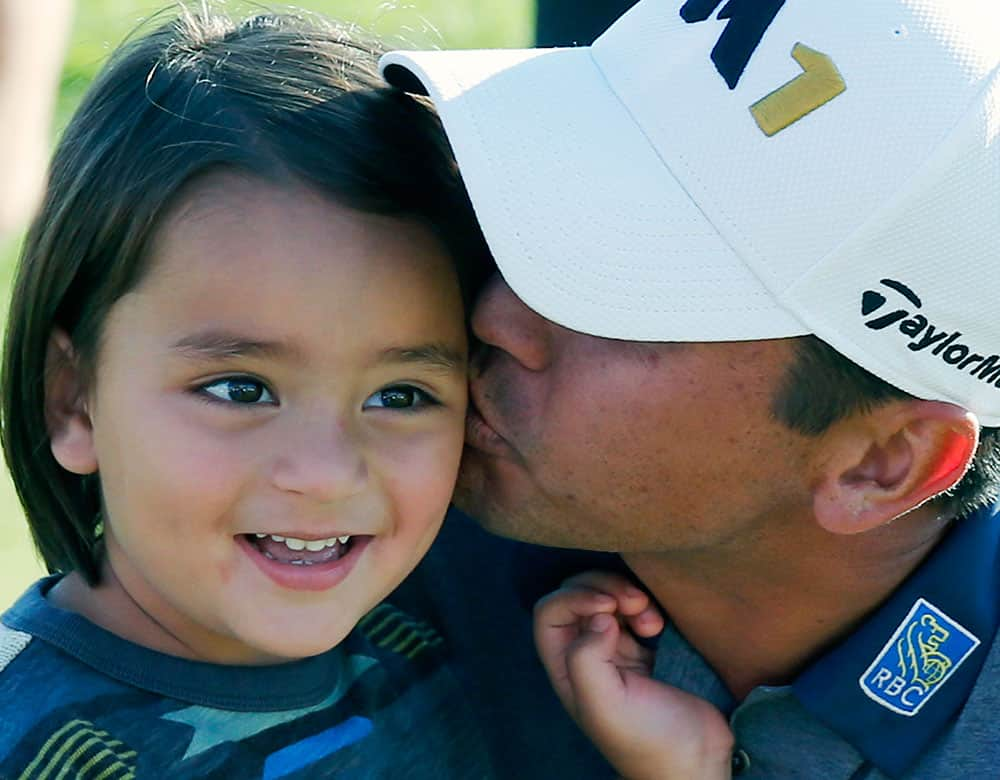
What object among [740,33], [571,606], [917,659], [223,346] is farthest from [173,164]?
[917,659]

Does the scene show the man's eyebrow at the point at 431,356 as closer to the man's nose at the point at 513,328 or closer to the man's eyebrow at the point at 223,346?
the man's nose at the point at 513,328

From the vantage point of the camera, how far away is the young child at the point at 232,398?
2529 millimetres

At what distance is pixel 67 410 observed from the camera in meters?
2.74

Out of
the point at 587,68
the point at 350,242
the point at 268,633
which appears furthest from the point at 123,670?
the point at 587,68

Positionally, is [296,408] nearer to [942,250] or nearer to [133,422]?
[133,422]

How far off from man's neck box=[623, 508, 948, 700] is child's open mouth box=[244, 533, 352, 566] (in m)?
0.62

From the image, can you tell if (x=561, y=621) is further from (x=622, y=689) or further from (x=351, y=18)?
(x=351, y=18)

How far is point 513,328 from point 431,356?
14 cm

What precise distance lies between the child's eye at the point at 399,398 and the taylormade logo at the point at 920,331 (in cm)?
66

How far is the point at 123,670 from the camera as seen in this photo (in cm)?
260

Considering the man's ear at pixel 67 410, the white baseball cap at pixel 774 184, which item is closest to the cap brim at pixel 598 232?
the white baseball cap at pixel 774 184

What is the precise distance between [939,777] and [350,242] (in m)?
1.18

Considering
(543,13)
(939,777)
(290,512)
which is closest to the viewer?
(290,512)

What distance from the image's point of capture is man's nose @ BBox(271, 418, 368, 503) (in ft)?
8.20
